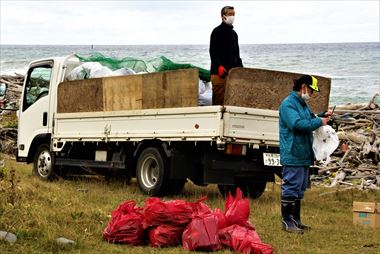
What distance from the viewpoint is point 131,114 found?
13398mm

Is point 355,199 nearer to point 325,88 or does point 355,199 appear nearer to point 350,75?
point 325,88

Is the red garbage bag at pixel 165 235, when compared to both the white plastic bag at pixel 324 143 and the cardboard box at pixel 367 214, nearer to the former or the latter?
the white plastic bag at pixel 324 143

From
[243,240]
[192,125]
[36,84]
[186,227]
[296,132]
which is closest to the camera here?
[243,240]

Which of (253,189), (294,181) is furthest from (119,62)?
(294,181)

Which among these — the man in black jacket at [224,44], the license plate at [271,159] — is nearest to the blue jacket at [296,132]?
the license plate at [271,159]

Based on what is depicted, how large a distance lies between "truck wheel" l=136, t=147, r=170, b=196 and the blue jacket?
3399mm

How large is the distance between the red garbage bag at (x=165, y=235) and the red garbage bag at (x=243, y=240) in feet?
1.55

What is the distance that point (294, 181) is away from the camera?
9617 mm

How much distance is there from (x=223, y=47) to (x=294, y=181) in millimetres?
3525

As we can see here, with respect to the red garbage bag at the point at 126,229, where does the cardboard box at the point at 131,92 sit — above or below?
above

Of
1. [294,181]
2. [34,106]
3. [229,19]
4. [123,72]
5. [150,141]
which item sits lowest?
[294,181]

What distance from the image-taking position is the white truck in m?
11.9

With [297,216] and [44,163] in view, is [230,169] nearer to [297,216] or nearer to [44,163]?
[297,216]

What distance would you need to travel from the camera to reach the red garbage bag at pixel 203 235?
26.0ft
